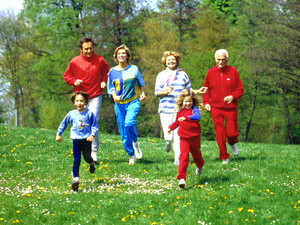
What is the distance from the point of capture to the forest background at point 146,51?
3136 centimetres

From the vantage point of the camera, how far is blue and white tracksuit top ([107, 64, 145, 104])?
29.2 feet

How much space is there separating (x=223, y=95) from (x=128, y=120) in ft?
6.78

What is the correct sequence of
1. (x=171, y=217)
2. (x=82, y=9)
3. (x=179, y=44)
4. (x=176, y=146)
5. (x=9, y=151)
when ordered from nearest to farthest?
(x=171, y=217), (x=176, y=146), (x=9, y=151), (x=179, y=44), (x=82, y=9)

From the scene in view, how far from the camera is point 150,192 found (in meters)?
6.73

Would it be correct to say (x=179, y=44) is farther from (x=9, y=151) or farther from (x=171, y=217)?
(x=171, y=217)

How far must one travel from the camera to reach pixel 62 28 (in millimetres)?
38562

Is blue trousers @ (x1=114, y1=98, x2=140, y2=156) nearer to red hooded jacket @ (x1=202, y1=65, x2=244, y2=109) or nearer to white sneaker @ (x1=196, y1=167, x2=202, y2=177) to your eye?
red hooded jacket @ (x1=202, y1=65, x2=244, y2=109)

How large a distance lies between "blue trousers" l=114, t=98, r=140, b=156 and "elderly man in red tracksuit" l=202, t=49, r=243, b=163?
1530 mm

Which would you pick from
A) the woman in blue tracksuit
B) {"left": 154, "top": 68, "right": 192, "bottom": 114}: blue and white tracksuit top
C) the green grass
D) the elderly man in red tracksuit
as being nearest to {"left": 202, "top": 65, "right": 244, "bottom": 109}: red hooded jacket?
the elderly man in red tracksuit

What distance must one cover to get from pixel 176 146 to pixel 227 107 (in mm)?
1348

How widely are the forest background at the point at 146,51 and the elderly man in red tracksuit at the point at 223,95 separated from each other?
21172mm

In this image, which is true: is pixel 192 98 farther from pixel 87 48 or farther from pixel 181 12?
pixel 181 12

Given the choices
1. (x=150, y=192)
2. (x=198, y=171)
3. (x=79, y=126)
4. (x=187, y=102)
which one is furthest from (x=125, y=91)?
(x=150, y=192)

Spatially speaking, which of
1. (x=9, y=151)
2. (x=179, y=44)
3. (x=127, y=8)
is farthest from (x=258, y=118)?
(x=9, y=151)
